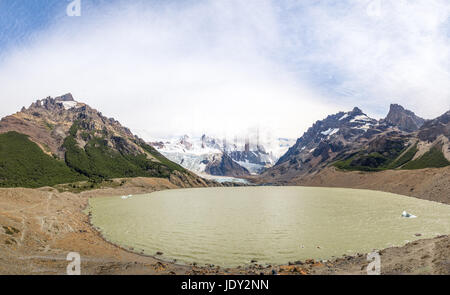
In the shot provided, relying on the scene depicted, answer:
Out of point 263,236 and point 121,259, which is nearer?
point 121,259

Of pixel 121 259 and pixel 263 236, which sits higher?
pixel 121 259

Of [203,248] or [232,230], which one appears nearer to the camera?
[203,248]

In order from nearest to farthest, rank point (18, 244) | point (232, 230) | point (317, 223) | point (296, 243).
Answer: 1. point (18, 244)
2. point (296, 243)
3. point (232, 230)
4. point (317, 223)

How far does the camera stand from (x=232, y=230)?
187ft

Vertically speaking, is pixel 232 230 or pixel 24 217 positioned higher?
pixel 24 217

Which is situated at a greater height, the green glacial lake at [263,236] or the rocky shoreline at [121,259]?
the rocky shoreline at [121,259]

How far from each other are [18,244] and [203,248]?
28349 millimetres

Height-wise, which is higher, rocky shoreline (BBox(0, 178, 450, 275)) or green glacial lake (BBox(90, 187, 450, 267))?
rocky shoreline (BBox(0, 178, 450, 275))

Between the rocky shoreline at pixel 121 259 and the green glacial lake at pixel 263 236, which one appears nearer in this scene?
the rocky shoreline at pixel 121 259

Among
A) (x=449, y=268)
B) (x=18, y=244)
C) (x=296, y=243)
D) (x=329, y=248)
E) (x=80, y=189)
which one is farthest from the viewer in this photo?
(x=80, y=189)

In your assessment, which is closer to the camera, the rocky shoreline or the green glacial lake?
the rocky shoreline
